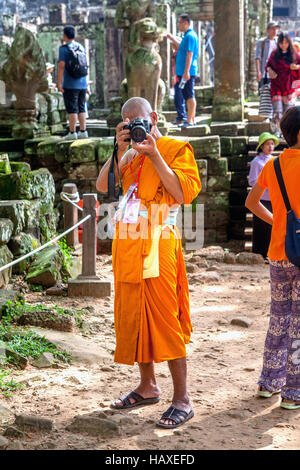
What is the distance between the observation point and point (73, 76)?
9.70 metres

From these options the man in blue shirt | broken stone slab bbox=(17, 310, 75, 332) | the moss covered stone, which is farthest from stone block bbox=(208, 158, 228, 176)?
broken stone slab bbox=(17, 310, 75, 332)

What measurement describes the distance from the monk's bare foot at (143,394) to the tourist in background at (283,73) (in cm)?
651

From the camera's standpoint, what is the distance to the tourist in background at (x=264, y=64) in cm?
1016

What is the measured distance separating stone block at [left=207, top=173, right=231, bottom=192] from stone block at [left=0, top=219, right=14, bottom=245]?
4114 millimetres

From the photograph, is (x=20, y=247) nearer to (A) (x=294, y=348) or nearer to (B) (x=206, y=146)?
(A) (x=294, y=348)

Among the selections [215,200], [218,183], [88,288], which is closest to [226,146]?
[218,183]

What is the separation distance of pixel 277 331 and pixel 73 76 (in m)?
6.66

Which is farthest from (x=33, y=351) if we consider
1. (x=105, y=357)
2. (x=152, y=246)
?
(x=152, y=246)

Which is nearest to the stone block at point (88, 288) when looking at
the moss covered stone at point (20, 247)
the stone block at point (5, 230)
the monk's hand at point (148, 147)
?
the moss covered stone at point (20, 247)

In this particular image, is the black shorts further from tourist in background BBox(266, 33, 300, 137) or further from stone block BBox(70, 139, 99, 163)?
tourist in background BBox(266, 33, 300, 137)

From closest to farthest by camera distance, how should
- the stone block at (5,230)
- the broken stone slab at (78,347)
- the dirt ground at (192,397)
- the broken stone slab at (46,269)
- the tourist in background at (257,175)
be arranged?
the dirt ground at (192,397) → the broken stone slab at (78,347) → the stone block at (5,230) → the broken stone slab at (46,269) → the tourist in background at (257,175)

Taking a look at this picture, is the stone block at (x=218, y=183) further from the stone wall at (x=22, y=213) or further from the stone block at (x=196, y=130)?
the stone wall at (x=22, y=213)

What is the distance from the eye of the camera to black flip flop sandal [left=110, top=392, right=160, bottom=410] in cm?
384

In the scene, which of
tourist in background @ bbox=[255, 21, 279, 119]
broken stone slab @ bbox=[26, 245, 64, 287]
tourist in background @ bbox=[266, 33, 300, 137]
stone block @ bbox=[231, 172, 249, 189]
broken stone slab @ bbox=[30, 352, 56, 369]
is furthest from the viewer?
tourist in background @ bbox=[255, 21, 279, 119]
